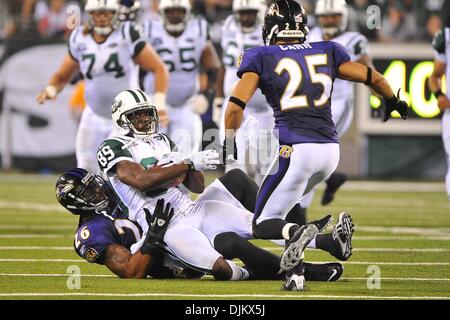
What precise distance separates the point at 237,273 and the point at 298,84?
3.63ft

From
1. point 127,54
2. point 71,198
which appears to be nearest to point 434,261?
point 71,198

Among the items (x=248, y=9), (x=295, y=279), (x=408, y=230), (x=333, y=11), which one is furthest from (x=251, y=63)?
(x=248, y=9)

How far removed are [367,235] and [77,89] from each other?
795cm

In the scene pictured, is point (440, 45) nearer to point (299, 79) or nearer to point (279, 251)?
point (279, 251)

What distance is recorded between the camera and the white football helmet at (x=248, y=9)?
11.5 metres

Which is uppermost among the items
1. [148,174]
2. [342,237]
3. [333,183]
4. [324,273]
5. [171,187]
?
[148,174]

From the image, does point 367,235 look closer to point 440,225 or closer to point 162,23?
point 440,225

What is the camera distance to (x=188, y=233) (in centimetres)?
663

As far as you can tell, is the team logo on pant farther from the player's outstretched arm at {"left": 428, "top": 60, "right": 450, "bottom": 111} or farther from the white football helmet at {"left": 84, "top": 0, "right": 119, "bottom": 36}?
the white football helmet at {"left": 84, "top": 0, "right": 119, "bottom": 36}

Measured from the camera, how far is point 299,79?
650cm

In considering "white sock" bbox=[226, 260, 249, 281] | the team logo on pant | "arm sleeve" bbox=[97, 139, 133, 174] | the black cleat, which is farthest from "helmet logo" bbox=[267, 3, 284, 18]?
the black cleat

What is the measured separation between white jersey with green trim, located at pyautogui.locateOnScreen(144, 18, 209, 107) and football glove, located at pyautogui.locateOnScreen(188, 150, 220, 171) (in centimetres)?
544

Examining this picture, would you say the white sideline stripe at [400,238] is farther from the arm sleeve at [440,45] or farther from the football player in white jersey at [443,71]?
the arm sleeve at [440,45]

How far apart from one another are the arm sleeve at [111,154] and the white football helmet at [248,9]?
16.1 ft
